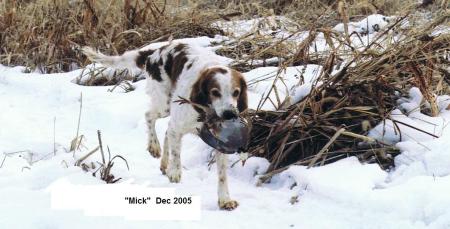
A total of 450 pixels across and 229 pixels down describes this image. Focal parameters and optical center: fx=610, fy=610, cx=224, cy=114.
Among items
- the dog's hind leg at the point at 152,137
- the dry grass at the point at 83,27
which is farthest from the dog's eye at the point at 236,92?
the dry grass at the point at 83,27

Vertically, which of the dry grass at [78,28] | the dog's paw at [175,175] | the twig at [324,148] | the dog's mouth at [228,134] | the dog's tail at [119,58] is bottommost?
the dry grass at [78,28]

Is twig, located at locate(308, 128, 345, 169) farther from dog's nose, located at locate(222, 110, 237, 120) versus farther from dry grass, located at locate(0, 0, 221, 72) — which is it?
dry grass, located at locate(0, 0, 221, 72)

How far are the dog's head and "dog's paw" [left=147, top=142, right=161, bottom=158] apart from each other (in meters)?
1.22

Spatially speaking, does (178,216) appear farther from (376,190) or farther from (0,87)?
(0,87)

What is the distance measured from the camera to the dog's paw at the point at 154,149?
455cm

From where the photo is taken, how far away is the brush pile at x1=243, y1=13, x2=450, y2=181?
389 cm

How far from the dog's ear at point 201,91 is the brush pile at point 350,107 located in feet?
2.28

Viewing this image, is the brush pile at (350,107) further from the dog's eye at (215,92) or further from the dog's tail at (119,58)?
the dog's tail at (119,58)

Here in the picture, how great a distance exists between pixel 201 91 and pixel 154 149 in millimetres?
1331

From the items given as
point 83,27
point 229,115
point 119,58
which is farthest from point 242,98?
point 83,27

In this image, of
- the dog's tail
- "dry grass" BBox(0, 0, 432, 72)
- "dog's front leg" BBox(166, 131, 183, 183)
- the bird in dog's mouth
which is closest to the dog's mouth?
the bird in dog's mouth

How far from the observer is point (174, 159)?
3.88 meters

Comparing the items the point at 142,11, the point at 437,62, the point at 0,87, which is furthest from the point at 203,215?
the point at 142,11

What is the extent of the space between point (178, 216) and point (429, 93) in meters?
1.84
